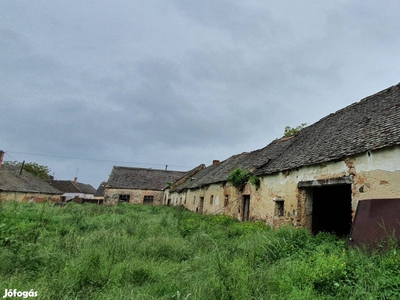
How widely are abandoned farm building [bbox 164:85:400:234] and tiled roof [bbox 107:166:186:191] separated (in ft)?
75.8

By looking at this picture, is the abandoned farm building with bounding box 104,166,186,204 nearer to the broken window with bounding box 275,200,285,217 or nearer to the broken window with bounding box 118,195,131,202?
the broken window with bounding box 118,195,131,202

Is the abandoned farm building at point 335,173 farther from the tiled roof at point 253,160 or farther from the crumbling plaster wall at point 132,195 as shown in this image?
the crumbling plaster wall at point 132,195

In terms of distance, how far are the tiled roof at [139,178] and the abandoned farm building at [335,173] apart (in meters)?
23.1

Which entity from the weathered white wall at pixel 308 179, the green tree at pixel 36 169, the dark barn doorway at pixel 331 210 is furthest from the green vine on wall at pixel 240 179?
the green tree at pixel 36 169

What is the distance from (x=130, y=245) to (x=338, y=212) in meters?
8.14

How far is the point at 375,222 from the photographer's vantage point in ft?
17.4

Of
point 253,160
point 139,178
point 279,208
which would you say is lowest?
point 279,208

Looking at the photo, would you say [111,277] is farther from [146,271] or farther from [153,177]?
[153,177]

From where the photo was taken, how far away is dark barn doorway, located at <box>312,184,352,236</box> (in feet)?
28.4

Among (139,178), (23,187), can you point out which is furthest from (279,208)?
(23,187)

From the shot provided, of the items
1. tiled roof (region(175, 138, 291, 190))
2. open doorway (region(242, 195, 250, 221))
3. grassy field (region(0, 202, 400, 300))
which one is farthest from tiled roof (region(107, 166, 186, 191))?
grassy field (region(0, 202, 400, 300))

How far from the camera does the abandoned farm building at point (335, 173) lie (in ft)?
20.2

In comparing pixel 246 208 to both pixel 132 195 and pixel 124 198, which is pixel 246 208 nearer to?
pixel 132 195

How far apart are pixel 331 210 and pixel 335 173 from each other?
2873 mm
